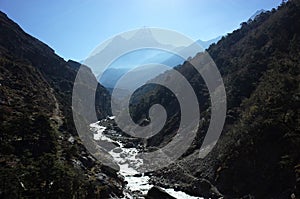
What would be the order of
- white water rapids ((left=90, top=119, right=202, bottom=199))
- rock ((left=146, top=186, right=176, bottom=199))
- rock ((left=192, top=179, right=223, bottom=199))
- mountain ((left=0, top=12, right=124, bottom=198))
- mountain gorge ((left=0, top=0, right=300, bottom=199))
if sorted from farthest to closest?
white water rapids ((left=90, top=119, right=202, bottom=199)) < rock ((left=192, top=179, right=223, bottom=199)) < rock ((left=146, top=186, right=176, bottom=199)) < mountain gorge ((left=0, top=0, right=300, bottom=199)) < mountain ((left=0, top=12, right=124, bottom=198))

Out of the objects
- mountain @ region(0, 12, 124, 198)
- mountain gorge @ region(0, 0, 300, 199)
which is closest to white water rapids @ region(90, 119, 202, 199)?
mountain gorge @ region(0, 0, 300, 199)

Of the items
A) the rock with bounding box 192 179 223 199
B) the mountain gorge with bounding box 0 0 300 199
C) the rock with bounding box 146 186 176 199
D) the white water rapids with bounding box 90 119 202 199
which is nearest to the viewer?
the mountain gorge with bounding box 0 0 300 199

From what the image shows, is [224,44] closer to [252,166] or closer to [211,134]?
[211,134]

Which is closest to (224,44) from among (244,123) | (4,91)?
(244,123)

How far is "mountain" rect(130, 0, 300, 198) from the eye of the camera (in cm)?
3844

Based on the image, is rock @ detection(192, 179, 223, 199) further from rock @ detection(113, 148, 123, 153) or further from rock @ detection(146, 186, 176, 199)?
rock @ detection(113, 148, 123, 153)

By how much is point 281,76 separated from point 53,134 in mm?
34625

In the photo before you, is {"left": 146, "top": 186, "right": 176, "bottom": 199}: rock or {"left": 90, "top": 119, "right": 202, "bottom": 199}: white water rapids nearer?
{"left": 146, "top": 186, "right": 176, "bottom": 199}: rock

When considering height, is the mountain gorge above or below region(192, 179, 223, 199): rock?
above

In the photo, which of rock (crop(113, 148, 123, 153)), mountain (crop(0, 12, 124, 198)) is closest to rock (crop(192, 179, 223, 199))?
mountain (crop(0, 12, 124, 198))

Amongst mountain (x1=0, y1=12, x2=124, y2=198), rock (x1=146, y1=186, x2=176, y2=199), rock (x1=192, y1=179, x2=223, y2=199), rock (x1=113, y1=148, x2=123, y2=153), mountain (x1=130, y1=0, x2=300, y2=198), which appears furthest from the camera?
rock (x1=113, y1=148, x2=123, y2=153)

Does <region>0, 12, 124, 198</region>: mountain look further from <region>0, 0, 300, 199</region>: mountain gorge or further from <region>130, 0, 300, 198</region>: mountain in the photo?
<region>130, 0, 300, 198</region>: mountain

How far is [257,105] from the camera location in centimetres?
4909

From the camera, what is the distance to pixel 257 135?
4238 centimetres
